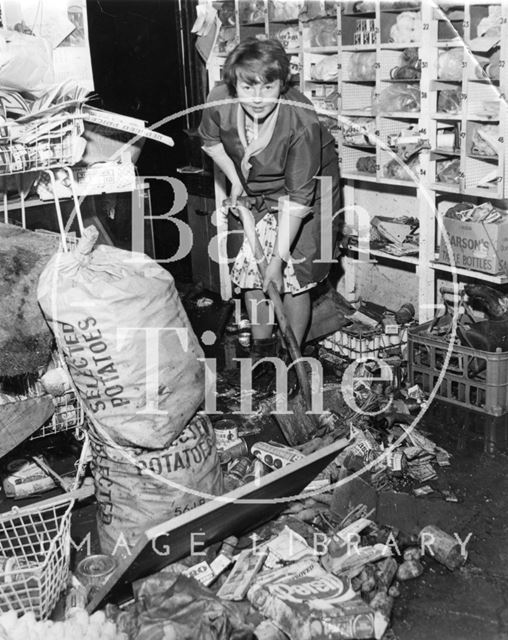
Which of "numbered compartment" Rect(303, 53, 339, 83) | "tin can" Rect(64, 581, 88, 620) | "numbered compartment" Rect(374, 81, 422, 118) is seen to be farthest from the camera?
"numbered compartment" Rect(303, 53, 339, 83)

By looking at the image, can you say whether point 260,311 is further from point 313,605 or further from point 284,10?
point 313,605

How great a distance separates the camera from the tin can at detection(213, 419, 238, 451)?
3402 mm

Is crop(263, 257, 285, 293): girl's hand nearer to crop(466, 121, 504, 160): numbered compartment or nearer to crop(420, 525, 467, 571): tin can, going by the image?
crop(466, 121, 504, 160): numbered compartment

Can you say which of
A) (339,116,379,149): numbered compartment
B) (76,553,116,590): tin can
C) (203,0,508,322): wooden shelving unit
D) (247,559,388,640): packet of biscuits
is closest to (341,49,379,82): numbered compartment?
(203,0,508,322): wooden shelving unit

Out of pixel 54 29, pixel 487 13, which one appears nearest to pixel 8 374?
pixel 54 29

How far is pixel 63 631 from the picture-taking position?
2000mm

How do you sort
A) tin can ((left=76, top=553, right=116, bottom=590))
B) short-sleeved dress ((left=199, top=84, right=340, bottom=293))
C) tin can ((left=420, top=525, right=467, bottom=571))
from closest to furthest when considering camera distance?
tin can ((left=76, top=553, right=116, bottom=590)), tin can ((left=420, top=525, right=467, bottom=571)), short-sleeved dress ((left=199, top=84, right=340, bottom=293))

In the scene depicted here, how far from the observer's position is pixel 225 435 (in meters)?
3.44

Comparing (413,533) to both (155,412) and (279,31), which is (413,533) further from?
(279,31)

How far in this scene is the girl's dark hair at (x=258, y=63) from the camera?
3482 millimetres

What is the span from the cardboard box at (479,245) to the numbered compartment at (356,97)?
97cm

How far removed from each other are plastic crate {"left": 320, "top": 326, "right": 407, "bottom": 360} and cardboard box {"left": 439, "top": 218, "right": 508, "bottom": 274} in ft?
1.97

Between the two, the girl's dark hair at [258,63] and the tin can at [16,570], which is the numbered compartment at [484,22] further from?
the tin can at [16,570]

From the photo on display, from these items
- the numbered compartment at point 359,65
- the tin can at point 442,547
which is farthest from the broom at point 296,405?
the numbered compartment at point 359,65
